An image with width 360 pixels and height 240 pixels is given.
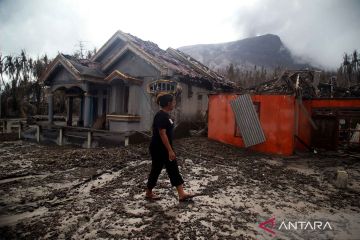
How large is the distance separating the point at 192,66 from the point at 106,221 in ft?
45.1

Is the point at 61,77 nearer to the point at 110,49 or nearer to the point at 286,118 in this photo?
the point at 110,49

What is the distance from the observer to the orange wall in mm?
9086

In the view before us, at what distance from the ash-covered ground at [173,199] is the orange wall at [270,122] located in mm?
1081

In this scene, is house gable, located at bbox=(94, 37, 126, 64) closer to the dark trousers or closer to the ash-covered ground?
the ash-covered ground

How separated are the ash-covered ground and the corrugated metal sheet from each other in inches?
50.4

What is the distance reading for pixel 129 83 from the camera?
12.0 meters

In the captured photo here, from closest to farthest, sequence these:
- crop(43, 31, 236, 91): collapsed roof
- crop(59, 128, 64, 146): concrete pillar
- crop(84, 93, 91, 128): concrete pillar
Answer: crop(43, 31, 236, 91): collapsed roof < crop(59, 128, 64, 146): concrete pillar < crop(84, 93, 91, 128): concrete pillar

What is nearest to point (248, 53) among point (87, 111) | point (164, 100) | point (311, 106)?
point (311, 106)

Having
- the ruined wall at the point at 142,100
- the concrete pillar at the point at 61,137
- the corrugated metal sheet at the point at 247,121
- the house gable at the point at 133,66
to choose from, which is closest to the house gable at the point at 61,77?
the house gable at the point at 133,66

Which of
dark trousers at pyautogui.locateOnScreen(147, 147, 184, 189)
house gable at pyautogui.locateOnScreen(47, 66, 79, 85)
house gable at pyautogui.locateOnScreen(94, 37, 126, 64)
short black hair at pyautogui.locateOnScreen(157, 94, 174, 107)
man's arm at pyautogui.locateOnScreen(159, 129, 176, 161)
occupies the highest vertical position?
house gable at pyautogui.locateOnScreen(94, 37, 126, 64)

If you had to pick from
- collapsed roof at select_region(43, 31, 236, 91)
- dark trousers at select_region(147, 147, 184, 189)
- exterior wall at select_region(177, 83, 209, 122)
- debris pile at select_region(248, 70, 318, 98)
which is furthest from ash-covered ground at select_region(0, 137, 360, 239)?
collapsed roof at select_region(43, 31, 236, 91)

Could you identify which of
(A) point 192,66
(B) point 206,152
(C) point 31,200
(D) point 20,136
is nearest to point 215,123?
(B) point 206,152

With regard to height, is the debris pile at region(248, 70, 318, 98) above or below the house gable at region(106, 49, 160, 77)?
below

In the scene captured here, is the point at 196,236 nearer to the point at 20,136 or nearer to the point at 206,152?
the point at 206,152
